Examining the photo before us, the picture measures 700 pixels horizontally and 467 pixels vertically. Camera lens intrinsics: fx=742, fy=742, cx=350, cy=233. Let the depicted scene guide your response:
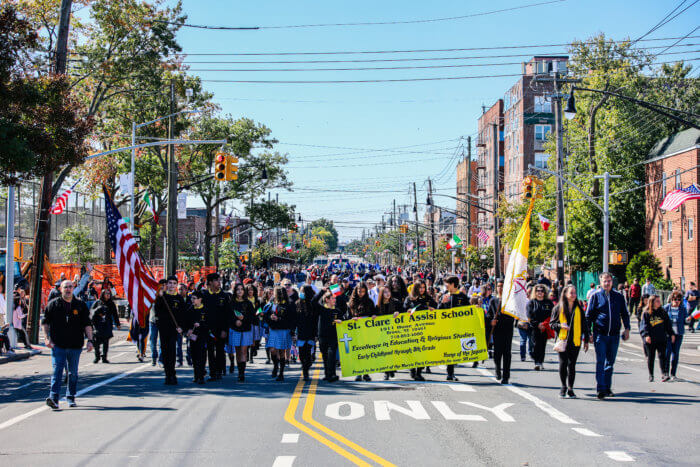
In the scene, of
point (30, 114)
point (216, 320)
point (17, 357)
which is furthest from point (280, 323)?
point (17, 357)

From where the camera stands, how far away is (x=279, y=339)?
13.5m

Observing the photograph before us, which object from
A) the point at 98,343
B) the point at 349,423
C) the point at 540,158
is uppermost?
the point at 540,158

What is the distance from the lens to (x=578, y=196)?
47.5 m

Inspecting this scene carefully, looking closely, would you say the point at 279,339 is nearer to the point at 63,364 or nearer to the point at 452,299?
the point at 452,299

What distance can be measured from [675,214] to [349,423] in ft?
122

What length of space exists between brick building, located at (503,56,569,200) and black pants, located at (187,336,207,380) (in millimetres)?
58620

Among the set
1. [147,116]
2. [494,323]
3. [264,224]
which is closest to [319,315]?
Result: [494,323]

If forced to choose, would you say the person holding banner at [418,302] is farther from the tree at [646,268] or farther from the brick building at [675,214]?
the tree at [646,268]

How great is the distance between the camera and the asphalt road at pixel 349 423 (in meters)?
7.57

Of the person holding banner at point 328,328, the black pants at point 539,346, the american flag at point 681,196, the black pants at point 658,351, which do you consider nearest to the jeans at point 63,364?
the person holding banner at point 328,328

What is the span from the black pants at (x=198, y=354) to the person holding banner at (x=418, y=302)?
12.4 ft

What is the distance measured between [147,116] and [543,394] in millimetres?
32178

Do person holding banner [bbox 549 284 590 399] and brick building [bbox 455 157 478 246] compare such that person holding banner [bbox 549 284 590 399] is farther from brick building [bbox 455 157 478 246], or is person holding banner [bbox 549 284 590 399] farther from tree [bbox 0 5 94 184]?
brick building [bbox 455 157 478 246]

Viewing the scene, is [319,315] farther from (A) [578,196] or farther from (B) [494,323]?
(A) [578,196]
